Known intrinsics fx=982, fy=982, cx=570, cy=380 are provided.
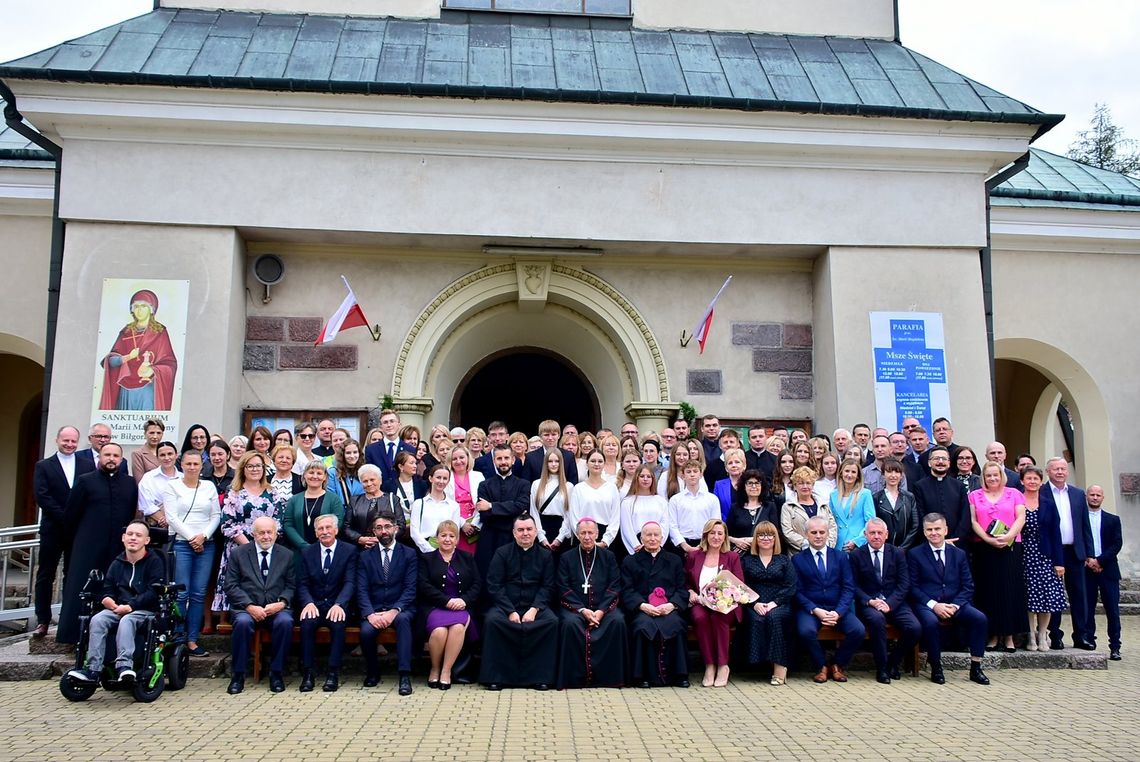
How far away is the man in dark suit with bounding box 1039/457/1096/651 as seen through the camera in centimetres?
849

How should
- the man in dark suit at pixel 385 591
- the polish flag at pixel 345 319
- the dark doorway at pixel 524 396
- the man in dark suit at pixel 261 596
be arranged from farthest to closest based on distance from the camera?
the dark doorway at pixel 524 396 → the polish flag at pixel 345 319 → the man in dark suit at pixel 385 591 → the man in dark suit at pixel 261 596

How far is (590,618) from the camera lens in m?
7.23

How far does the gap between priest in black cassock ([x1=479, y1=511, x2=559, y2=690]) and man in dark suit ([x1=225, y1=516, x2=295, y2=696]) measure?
1434 mm

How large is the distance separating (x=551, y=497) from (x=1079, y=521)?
4.72 m

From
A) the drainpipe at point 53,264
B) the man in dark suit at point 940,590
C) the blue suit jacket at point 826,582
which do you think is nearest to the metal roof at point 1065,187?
the man in dark suit at point 940,590

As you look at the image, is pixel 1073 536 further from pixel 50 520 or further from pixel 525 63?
pixel 50 520

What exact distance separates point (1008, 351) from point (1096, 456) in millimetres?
1724

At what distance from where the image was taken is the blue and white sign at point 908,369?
414 inches

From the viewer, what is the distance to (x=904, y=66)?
11625mm

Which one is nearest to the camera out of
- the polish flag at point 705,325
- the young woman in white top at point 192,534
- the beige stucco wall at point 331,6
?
the young woman in white top at point 192,534

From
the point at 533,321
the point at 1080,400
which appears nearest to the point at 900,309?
the point at 1080,400

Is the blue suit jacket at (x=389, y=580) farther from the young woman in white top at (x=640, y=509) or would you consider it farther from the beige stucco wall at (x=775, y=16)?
the beige stucco wall at (x=775, y=16)

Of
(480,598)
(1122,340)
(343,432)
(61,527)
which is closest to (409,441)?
(343,432)

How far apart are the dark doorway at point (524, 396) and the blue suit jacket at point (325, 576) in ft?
23.3
